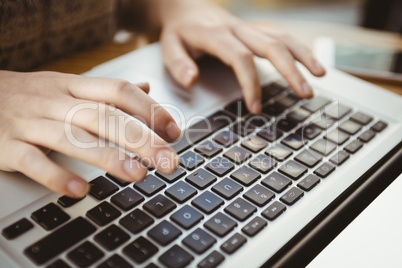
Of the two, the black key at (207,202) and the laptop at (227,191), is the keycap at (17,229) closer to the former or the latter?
the laptop at (227,191)

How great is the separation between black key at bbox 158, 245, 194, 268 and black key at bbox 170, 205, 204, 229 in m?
0.03

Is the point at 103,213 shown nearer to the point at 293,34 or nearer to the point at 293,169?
the point at 293,169

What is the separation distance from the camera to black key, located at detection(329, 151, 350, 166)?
17.9 inches

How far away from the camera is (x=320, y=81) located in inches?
23.7

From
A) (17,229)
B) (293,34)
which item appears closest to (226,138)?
(17,229)

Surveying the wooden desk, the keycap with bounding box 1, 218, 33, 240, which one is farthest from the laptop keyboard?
the wooden desk

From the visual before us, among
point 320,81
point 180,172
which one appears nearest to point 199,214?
point 180,172

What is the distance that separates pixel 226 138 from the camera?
1.56 ft

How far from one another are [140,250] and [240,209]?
0.33 ft

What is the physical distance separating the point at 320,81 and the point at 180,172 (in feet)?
0.95

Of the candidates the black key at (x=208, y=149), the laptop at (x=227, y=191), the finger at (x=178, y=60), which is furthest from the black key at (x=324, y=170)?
the finger at (x=178, y=60)

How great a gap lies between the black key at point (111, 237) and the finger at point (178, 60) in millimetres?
258

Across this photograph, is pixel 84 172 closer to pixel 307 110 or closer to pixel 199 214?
pixel 199 214

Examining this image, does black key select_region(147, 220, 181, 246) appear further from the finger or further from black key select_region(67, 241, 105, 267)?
the finger
